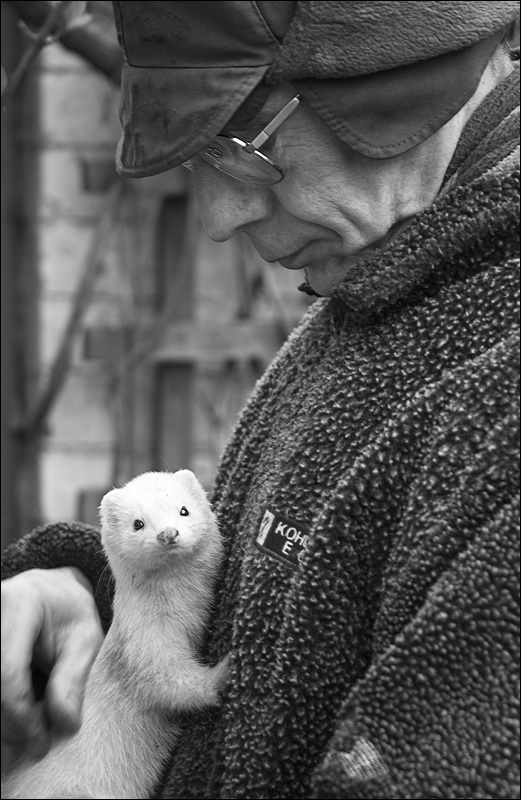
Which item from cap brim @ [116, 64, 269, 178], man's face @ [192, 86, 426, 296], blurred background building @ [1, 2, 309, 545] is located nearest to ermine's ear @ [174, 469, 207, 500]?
man's face @ [192, 86, 426, 296]

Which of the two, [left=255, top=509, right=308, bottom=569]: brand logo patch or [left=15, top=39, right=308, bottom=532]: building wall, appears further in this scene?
[left=15, top=39, right=308, bottom=532]: building wall

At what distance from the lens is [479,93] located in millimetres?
1263

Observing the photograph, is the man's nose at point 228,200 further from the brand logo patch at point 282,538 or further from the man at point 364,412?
the brand logo patch at point 282,538

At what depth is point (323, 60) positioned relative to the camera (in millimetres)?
1147

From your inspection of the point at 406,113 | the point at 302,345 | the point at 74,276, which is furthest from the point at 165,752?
the point at 74,276

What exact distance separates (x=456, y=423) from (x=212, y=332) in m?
2.78

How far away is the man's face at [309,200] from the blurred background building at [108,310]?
7.75 feet

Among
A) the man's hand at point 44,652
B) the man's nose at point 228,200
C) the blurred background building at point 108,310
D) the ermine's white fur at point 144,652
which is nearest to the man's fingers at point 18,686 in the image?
the man's hand at point 44,652

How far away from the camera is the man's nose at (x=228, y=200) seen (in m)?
1.32

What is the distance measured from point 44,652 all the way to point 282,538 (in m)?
0.32

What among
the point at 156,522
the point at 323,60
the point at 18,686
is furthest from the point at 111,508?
the point at 323,60

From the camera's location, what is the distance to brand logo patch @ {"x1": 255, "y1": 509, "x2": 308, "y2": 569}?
4.02 feet

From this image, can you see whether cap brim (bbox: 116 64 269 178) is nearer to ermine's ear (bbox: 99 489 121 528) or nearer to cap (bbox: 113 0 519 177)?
cap (bbox: 113 0 519 177)

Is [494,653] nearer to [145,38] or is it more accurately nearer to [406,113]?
[406,113]
